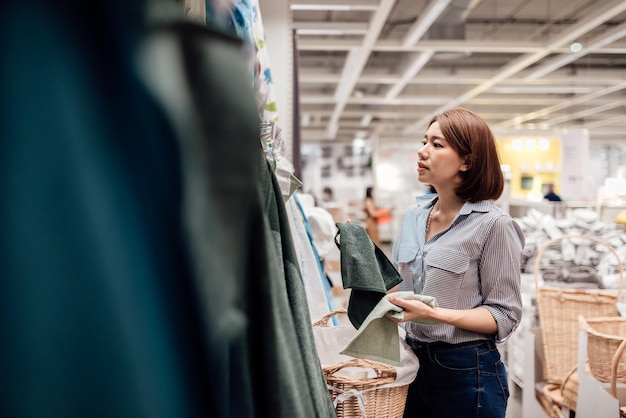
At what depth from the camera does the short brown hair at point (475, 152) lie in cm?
180

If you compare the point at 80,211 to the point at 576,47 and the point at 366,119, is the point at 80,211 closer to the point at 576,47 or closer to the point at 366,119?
the point at 576,47

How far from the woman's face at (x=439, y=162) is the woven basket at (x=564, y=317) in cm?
181

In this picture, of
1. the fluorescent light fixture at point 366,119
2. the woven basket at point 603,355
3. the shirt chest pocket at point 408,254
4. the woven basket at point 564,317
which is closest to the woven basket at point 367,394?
the shirt chest pocket at point 408,254

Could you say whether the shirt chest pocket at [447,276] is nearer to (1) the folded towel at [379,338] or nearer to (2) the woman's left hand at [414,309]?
(2) the woman's left hand at [414,309]

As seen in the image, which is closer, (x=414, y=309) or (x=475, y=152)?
(x=414, y=309)

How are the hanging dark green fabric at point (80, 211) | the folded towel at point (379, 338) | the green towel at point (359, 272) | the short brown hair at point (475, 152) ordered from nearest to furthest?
the hanging dark green fabric at point (80, 211) → the folded towel at point (379, 338) → the green towel at point (359, 272) → the short brown hair at point (475, 152)

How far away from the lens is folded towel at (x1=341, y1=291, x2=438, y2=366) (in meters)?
1.23

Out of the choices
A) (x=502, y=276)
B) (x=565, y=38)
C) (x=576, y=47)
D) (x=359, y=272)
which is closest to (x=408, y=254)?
(x=502, y=276)

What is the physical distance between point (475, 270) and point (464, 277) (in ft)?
0.15

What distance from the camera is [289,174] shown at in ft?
5.35

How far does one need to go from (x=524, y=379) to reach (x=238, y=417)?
3471 mm

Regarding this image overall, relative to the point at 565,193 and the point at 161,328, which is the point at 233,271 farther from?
the point at 565,193

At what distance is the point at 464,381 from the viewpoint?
1659 mm

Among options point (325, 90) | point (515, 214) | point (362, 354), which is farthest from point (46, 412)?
point (325, 90)
